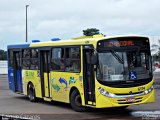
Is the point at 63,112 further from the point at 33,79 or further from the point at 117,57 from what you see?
the point at 33,79

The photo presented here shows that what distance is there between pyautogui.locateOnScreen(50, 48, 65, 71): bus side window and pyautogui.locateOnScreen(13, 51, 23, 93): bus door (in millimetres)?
4112

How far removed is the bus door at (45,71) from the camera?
19.5m

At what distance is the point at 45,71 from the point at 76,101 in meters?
3.23

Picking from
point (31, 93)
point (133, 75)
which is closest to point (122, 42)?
point (133, 75)

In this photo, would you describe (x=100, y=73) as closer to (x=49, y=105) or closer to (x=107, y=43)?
(x=107, y=43)

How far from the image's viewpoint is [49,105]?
19688 millimetres

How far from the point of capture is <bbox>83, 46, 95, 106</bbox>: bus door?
15664 mm

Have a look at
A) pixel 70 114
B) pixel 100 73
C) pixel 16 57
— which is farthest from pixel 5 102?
pixel 100 73

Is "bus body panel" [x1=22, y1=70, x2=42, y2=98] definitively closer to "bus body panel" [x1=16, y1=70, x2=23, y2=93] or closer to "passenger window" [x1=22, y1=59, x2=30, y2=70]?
"passenger window" [x1=22, y1=59, x2=30, y2=70]

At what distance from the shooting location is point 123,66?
1548 cm

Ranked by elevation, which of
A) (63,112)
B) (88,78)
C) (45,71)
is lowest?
(63,112)

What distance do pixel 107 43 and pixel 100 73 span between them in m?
1.05

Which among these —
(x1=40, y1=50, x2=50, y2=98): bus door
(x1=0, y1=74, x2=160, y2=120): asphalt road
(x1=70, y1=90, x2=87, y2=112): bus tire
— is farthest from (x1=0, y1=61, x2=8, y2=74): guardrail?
(x1=70, y1=90, x2=87, y2=112): bus tire

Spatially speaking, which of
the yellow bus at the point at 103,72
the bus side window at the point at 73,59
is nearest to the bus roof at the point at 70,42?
the yellow bus at the point at 103,72
